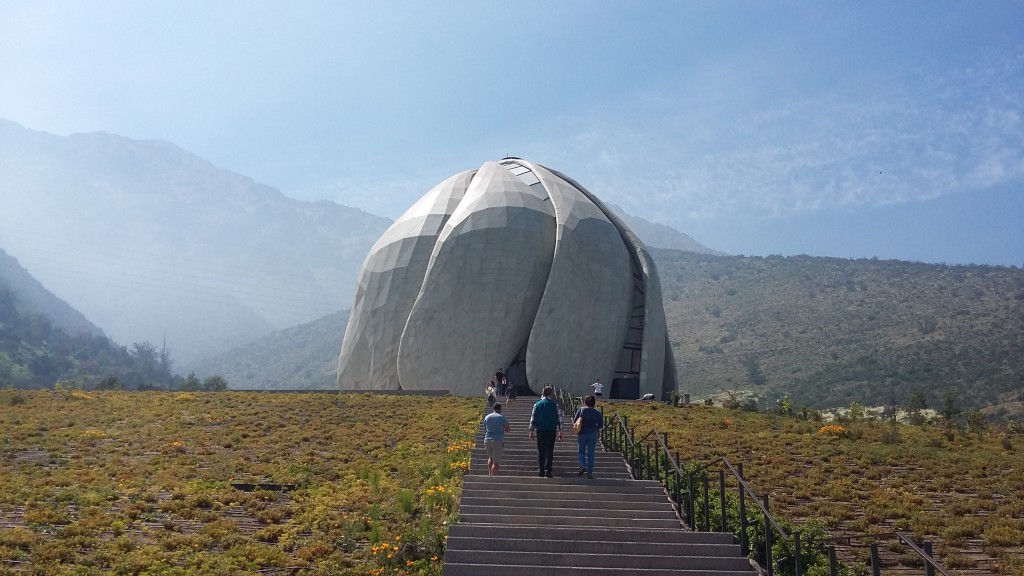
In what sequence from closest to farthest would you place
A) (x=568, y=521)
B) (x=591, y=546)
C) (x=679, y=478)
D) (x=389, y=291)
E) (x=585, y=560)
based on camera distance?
(x=585, y=560)
(x=591, y=546)
(x=568, y=521)
(x=679, y=478)
(x=389, y=291)

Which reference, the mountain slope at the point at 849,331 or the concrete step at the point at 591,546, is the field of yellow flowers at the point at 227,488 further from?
the mountain slope at the point at 849,331

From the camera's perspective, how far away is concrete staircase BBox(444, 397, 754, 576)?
1100cm

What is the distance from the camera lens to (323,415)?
26.9 metres

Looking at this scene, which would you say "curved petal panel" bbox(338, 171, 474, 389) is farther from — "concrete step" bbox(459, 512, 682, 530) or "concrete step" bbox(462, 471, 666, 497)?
"concrete step" bbox(459, 512, 682, 530)

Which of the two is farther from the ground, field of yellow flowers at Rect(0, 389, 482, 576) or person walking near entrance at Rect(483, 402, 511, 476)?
person walking near entrance at Rect(483, 402, 511, 476)

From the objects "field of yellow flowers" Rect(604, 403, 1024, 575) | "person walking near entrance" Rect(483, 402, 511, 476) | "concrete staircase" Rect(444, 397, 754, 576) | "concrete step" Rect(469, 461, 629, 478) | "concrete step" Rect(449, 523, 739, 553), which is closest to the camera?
"concrete staircase" Rect(444, 397, 754, 576)

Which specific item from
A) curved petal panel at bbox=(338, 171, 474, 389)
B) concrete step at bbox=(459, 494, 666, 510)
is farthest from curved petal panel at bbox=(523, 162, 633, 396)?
concrete step at bbox=(459, 494, 666, 510)

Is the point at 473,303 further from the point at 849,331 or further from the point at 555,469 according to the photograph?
the point at 849,331

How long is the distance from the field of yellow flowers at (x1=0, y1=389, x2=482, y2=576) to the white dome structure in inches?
271

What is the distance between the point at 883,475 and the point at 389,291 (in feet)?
72.5

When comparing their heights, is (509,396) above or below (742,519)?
above

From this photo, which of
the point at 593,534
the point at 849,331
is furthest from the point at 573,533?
the point at 849,331

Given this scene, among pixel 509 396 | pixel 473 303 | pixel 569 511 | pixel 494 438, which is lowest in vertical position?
pixel 569 511

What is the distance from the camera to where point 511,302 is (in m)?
34.8
